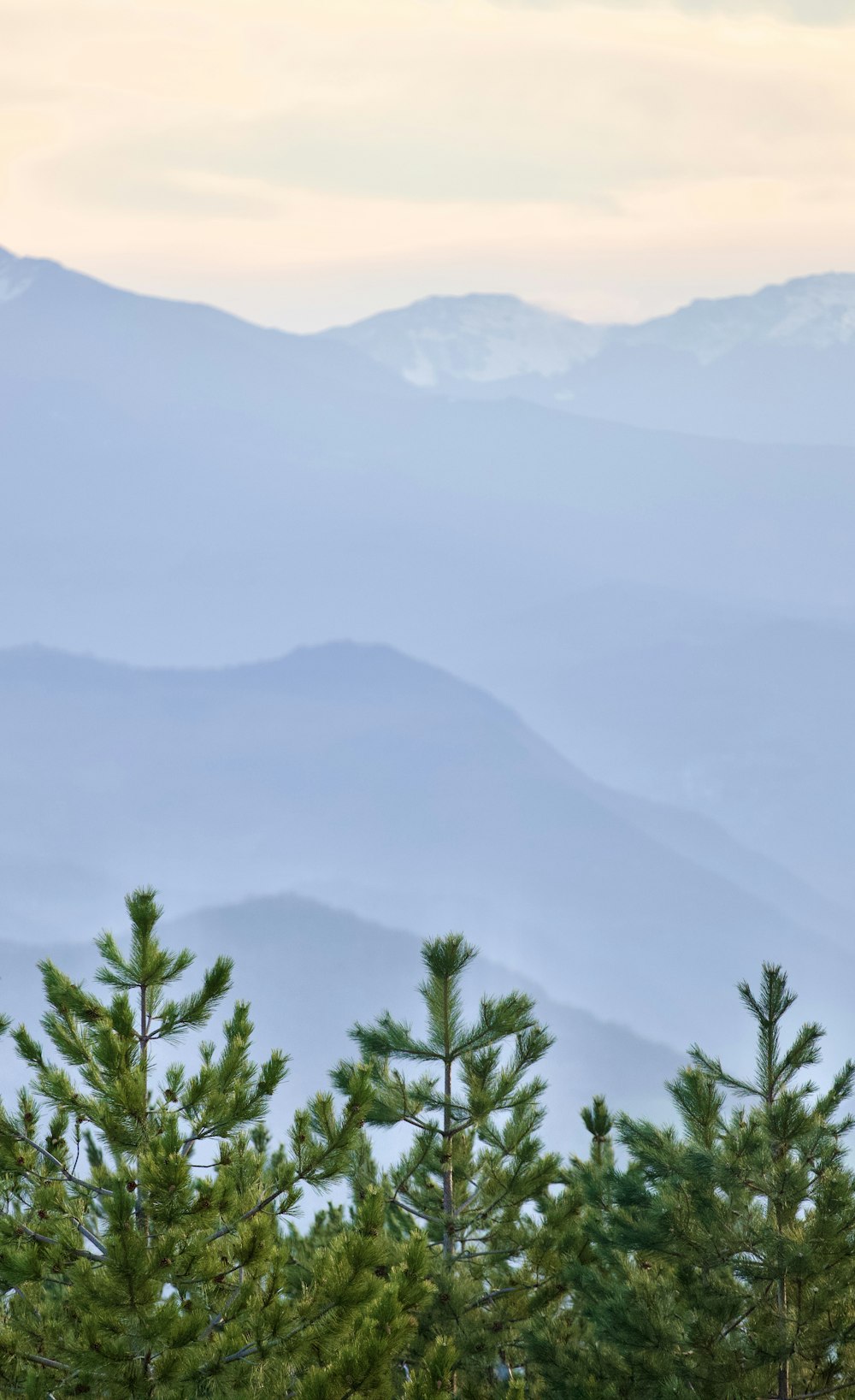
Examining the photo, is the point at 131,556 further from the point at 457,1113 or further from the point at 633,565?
the point at 457,1113

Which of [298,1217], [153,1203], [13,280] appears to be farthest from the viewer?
[13,280]

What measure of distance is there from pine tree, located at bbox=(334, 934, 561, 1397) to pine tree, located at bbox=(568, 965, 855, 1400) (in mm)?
830

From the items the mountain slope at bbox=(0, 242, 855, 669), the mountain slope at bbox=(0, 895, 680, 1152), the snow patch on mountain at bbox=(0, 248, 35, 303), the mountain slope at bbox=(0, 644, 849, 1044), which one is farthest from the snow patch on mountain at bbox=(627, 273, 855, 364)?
the mountain slope at bbox=(0, 895, 680, 1152)

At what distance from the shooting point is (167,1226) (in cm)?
380

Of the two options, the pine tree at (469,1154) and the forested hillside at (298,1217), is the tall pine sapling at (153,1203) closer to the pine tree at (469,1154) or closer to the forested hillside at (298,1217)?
the forested hillside at (298,1217)

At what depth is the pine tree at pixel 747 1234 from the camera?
3998mm

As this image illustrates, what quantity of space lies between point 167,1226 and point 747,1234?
174 cm

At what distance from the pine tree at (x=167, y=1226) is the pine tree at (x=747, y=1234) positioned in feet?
2.66

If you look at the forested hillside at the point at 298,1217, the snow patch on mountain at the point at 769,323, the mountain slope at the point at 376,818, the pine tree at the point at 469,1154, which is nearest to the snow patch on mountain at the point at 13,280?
the mountain slope at the point at 376,818

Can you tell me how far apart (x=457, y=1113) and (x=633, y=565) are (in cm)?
6995

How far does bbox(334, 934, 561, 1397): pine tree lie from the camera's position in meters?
5.18

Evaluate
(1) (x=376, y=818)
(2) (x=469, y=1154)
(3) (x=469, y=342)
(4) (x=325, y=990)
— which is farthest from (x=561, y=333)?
(2) (x=469, y=1154)

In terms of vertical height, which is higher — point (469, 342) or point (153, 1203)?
point (469, 342)

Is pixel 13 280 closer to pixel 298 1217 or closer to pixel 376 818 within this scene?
pixel 376 818
